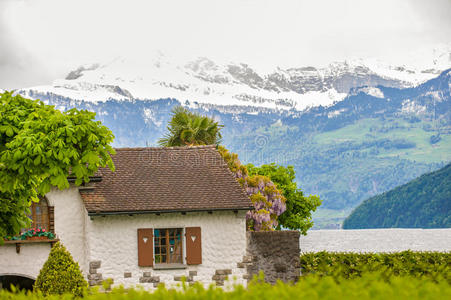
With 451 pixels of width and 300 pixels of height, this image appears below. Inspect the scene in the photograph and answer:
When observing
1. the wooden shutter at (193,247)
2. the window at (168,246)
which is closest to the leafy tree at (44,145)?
the window at (168,246)

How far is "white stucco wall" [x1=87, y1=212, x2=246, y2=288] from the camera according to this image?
27.2m

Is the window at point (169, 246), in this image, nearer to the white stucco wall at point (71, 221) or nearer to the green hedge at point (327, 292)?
the white stucco wall at point (71, 221)

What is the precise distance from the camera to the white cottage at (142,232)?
27281 millimetres

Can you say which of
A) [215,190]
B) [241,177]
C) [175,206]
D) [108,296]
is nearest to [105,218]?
[175,206]

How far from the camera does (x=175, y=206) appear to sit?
91.4 ft

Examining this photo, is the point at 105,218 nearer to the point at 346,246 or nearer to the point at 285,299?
the point at 285,299

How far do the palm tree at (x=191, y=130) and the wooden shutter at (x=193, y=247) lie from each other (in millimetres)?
26136

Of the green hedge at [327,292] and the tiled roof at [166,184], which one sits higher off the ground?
the tiled roof at [166,184]

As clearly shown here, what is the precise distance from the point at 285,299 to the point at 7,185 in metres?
12.1

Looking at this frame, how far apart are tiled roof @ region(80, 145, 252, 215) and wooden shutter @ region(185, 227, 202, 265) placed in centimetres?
97

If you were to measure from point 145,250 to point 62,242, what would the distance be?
336 centimetres

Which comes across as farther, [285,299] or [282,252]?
[282,252]

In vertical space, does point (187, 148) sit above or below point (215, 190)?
above

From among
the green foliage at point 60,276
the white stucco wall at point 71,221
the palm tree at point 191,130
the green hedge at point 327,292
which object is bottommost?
the green foliage at point 60,276
